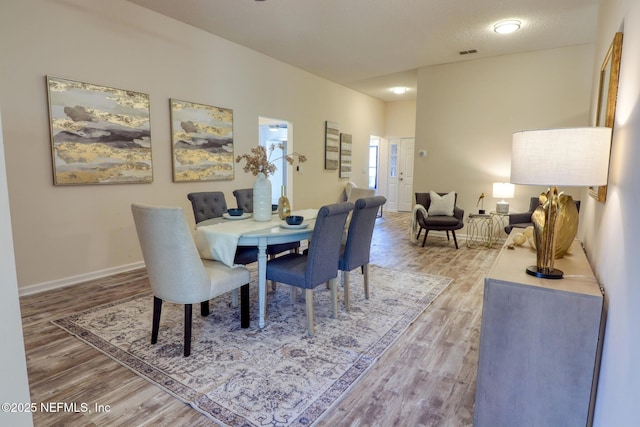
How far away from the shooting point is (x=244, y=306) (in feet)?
8.29

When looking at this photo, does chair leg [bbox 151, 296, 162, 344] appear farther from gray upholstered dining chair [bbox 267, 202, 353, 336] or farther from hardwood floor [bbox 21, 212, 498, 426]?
gray upholstered dining chair [bbox 267, 202, 353, 336]

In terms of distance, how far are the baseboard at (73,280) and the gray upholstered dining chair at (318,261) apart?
2179 millimetres

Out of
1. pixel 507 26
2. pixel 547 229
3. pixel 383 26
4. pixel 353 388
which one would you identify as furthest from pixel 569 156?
pixel 507 26

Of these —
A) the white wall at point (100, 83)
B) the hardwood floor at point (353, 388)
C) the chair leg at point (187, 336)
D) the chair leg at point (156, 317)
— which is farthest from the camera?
the white wall at point (100, 83)

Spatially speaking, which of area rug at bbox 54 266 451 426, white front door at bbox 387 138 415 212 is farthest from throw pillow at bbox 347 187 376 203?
white front door at bbox 387 138 415 212

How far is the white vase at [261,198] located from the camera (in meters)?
2.92

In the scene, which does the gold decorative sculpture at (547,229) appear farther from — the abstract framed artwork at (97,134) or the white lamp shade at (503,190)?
the white lamp shade at (503,190)

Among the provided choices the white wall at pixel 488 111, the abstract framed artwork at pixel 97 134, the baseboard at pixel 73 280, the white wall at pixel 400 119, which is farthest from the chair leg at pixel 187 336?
the white wall at pixel 400 119

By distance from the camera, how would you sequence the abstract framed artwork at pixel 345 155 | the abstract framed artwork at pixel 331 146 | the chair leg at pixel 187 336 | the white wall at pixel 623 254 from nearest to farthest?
the white wall at pixel 623 254 < the chair leg at pixel 187 336 < the abstract framed artwork at pixel 331 146 < the abstract framed artwork at pixel 345 155

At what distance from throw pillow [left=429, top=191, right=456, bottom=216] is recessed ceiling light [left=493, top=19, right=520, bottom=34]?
2297 mm

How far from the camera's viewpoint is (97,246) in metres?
3.59

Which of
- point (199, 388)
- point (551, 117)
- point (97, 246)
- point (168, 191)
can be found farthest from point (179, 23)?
point (551, 117)

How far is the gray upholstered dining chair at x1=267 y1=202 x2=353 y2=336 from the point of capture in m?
2.33

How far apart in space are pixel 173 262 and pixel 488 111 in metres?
5.43
